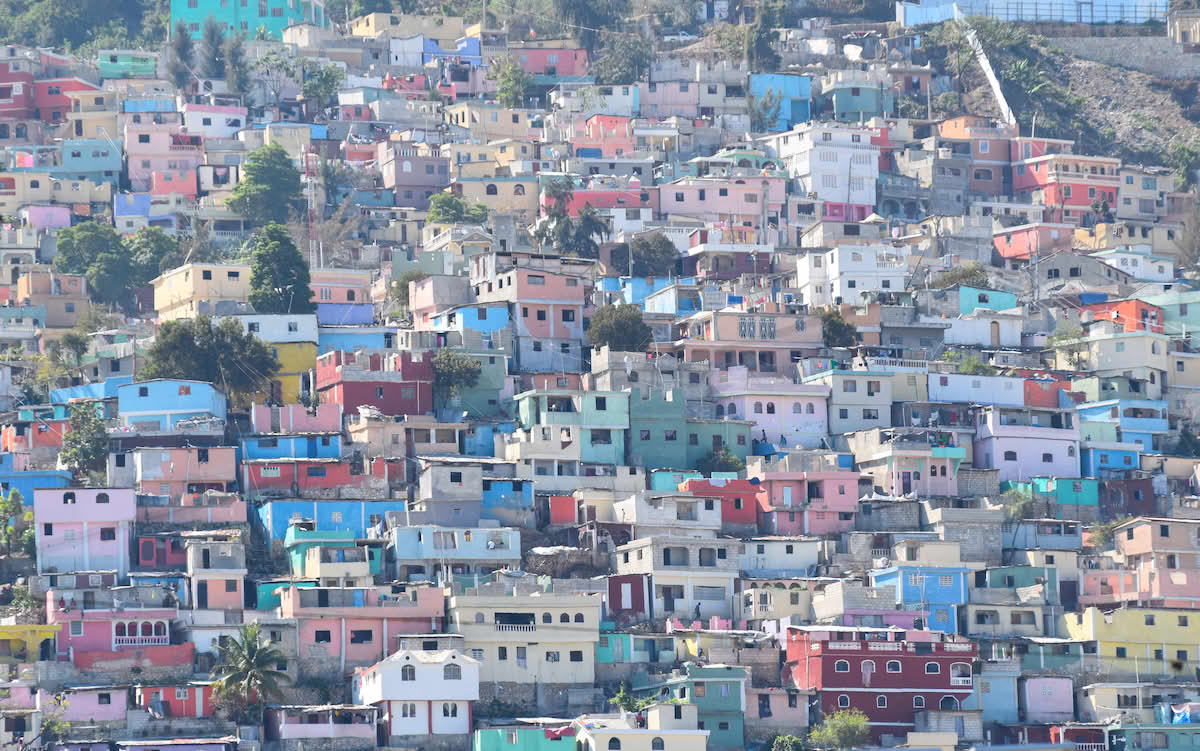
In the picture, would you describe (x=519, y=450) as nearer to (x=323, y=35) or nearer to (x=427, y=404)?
(x=427, y=404)

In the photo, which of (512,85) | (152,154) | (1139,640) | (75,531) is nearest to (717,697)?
(1139,640)

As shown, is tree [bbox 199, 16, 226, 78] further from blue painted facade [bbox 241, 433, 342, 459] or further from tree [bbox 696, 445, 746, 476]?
tree [bbox 696, 445, 746, 476]

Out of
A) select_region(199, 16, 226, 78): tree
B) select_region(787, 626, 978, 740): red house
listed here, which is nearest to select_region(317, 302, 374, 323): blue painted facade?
select_region(787, 626, 978, 740): red house

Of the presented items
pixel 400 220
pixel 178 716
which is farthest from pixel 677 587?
pixel 400 220

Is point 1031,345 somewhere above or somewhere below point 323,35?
below

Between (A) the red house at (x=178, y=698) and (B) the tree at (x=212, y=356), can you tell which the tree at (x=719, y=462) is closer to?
(B) the tree at (x=212, y=356)
